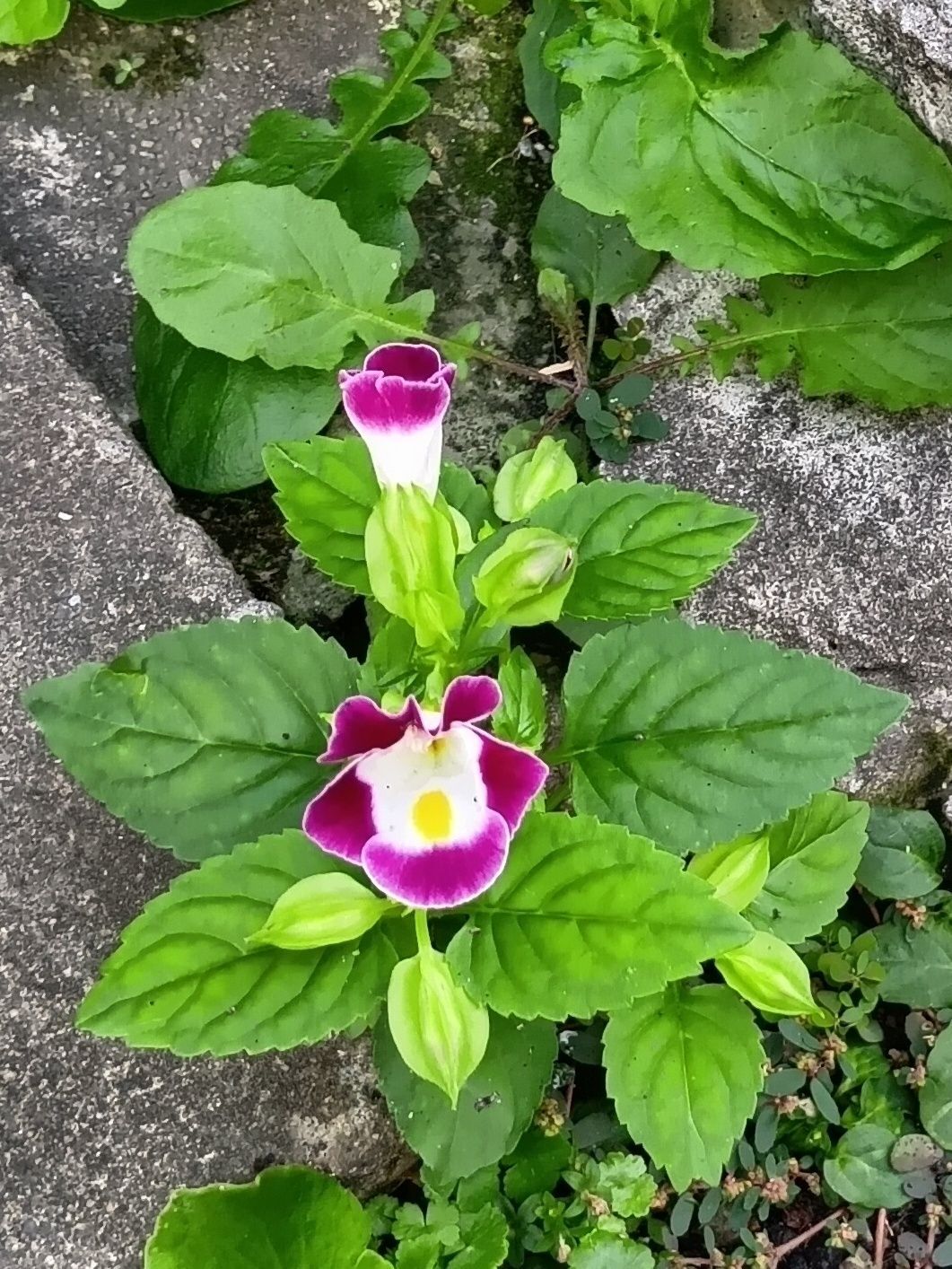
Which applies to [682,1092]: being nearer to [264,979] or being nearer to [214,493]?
[264,979]

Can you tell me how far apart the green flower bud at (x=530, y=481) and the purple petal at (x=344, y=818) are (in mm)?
338

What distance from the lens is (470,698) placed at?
2.65 ft

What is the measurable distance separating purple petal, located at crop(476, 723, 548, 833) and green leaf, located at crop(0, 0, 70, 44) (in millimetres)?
979

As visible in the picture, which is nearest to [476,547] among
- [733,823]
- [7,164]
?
[733,823]

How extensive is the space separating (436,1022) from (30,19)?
1114 mm

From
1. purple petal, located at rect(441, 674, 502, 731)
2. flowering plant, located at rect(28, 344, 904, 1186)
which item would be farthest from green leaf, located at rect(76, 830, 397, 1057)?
purple petal, located at rect(441, 674, 502, 731)

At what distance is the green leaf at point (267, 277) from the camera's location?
1231 mm

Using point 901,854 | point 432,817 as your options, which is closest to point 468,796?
point 432,817

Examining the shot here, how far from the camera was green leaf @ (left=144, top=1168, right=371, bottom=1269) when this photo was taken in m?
1.03

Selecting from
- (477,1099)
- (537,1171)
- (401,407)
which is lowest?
(537,1171)

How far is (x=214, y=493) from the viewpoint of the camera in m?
1.35

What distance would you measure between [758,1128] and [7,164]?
4.24ft

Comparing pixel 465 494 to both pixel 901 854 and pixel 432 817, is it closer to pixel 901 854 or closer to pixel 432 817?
pixel 432 817

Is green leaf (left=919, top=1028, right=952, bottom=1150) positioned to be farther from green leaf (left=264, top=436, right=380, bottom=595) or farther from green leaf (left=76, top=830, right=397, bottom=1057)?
green leaf (left=264, top=436, right=380, bottom=595)
